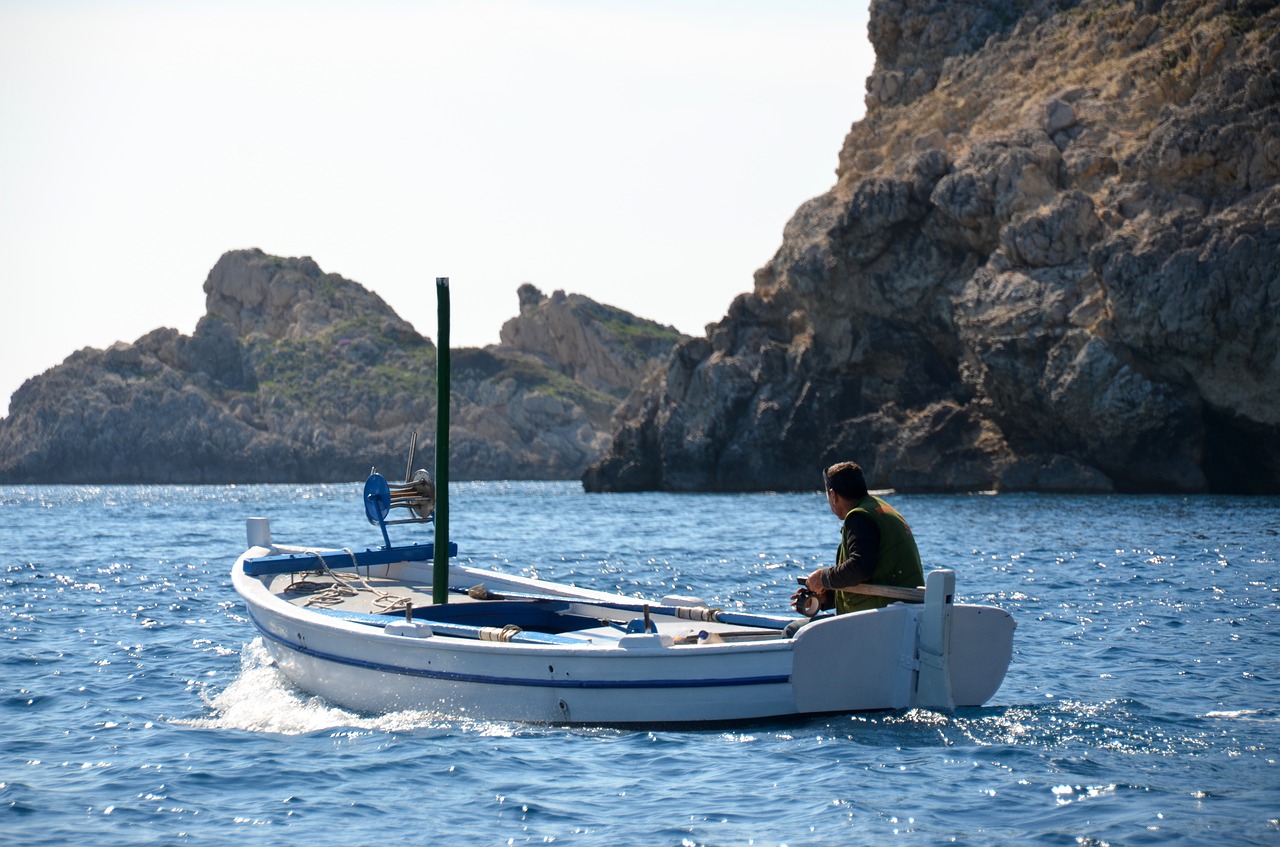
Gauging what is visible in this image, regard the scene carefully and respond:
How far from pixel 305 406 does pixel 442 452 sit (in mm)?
163423

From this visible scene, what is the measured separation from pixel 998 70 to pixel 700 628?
2735 inches

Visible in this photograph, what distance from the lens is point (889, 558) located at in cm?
1116

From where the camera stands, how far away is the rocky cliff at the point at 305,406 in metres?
155

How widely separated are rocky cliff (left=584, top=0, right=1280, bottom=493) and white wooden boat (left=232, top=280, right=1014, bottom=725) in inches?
1831

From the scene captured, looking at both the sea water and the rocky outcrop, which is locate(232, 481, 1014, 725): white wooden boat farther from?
the rocky outcrop

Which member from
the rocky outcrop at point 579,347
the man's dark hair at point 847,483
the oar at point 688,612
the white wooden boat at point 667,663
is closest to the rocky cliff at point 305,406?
the rocky outcrop at point 579,347

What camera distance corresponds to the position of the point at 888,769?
9.57 metres

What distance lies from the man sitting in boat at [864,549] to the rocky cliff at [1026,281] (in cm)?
4649

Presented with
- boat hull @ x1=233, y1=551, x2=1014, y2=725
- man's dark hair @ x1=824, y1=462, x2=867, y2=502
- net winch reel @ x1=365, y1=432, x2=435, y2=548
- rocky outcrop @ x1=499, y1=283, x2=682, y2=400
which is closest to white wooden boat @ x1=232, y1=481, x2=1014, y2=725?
boat hull @ x1=233, y1=551, x2=1014, y2=725

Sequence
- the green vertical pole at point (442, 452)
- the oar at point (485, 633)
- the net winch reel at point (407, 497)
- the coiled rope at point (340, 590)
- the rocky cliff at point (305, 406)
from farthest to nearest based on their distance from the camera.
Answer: the rocky cliff at point (305, 406)
the net winch reel at point (407, 497)
the coiled rope at point (340, 590)
the green vertical pole at point (442, 452)
the oar at point (485, 633)

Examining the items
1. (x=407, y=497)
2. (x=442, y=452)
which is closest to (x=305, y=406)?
(x=407, y=497)

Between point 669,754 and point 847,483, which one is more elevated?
point 847,483

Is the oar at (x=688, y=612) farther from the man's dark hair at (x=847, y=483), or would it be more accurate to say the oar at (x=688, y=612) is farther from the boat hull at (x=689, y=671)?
the man's dark hair at (x=847, y=483)

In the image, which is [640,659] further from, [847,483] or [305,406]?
[305,406]
